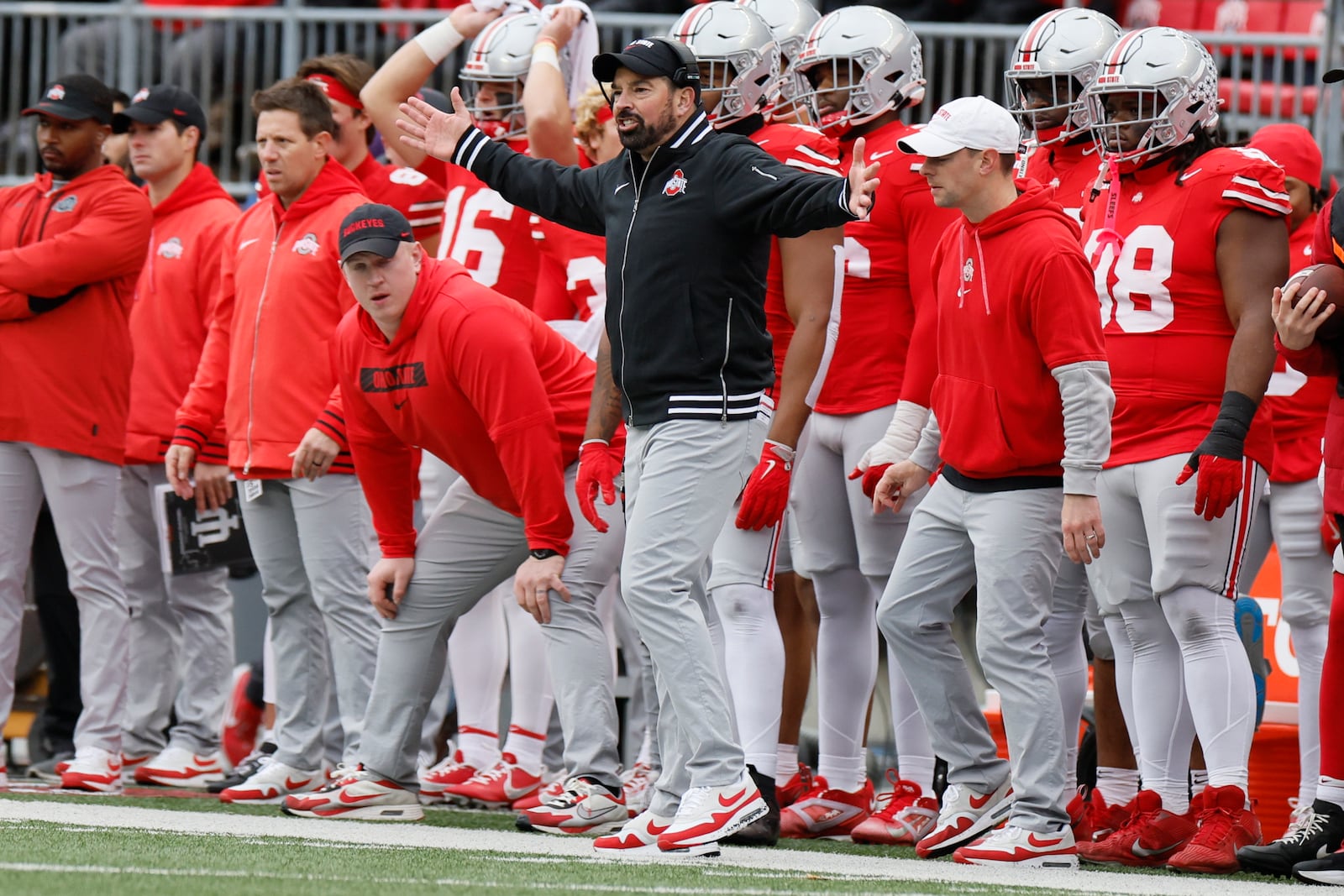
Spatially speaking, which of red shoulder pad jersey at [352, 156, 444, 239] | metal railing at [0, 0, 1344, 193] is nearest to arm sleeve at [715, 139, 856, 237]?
red shoulder pad jersey at [352, 156, 444, 239]

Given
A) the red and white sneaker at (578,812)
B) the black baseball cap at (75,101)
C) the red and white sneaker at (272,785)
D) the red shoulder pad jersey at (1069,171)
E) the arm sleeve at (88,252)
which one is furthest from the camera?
the black baseball cap at (75,101)

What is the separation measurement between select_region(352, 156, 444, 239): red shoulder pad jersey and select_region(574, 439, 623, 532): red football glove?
231 centimetres

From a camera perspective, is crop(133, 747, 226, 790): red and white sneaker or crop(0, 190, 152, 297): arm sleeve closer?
crop(0, 190, 152, 297): arm sleeve

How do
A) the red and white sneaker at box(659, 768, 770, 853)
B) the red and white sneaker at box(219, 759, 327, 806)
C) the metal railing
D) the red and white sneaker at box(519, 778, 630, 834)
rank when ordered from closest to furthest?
the red and white sneaker at box(659, 768, 770, 853) → the red and white sneaker at box(519, 778, 630, 834) → the red and white sneaker at box(219, 759, 327, 806) → the metal railing

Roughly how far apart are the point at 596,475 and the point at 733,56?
143 cm

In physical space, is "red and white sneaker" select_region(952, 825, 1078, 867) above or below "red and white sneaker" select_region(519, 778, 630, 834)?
above

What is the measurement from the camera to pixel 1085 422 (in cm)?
508

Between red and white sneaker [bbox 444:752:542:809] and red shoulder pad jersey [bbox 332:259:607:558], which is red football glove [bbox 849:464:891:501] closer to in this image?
red shoulder pad jersey [bbox 332:259:607:558]

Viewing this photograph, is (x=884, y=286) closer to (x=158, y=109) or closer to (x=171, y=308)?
(x=171, y=308)

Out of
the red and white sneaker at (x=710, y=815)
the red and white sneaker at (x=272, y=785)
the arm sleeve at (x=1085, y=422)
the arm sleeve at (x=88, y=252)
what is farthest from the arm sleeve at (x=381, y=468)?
the arm sleeve at (x=1085, y=422)

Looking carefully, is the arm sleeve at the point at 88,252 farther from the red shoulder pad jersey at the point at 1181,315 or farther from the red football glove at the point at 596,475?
the red shoulder pad jersey at the point at 1181,315

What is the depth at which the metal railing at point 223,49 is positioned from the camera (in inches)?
425

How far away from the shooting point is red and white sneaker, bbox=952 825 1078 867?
5.16 m

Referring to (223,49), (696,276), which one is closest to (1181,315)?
(696,276)
